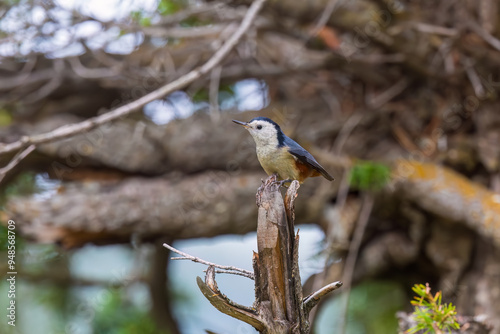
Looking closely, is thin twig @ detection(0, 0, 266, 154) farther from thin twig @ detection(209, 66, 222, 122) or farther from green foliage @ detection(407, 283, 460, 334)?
green foliage @ detection(407, 283, 460, 334)

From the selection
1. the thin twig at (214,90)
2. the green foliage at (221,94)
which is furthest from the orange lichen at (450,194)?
the green foliage at (221,94)

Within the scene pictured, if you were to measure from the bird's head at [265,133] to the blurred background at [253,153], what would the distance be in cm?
69

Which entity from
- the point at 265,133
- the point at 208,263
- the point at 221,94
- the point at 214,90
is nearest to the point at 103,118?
the point at 265,133

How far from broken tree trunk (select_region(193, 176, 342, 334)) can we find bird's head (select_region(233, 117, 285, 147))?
0.40 metres

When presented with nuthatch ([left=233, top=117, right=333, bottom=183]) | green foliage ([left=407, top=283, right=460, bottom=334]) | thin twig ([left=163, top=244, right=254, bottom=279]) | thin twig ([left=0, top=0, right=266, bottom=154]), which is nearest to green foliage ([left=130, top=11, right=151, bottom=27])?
thin twig ([left=0, top=0, right=266, bottom=154])

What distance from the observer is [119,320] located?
2.48 metres

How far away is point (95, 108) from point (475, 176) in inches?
72.6

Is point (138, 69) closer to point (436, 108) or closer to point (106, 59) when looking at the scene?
point (106, 59)

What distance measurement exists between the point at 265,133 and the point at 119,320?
1520 mm

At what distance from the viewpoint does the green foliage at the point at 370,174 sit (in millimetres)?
2135

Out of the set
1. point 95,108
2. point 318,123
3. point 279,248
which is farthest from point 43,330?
point 279,248

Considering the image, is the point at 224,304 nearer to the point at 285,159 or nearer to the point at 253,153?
the point at 285,159

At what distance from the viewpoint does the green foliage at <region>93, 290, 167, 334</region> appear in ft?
7.76

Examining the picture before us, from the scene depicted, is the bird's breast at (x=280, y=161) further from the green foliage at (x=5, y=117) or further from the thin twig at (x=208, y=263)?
the green foliage at (x=5, y=117)
